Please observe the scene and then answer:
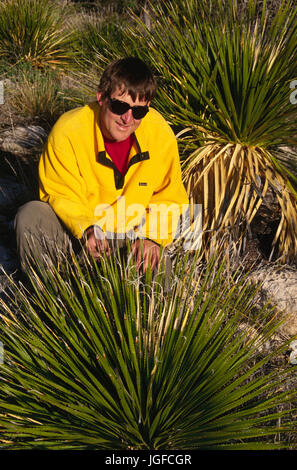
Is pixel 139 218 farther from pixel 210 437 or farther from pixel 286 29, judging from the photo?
pixel 286 29

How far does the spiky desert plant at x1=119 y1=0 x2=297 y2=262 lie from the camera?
11.4 feet

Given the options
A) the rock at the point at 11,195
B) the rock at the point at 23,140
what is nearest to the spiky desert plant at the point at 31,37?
the rock at the point at 23,140

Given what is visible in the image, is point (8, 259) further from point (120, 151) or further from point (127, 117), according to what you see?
point (127, 117)

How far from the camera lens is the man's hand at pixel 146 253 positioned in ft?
8.08

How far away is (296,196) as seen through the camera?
11.5 feet

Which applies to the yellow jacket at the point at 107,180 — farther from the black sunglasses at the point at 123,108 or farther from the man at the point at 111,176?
the black sunglasses at the point at 123,108

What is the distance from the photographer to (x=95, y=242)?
263cm

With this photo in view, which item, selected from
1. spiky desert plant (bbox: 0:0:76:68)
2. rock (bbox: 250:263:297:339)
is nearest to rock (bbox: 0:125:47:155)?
spiky desert plant (bbox: 0:0:76:68)

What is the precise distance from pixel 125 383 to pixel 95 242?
807 millimetres

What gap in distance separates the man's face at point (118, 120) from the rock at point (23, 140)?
199 centimetres

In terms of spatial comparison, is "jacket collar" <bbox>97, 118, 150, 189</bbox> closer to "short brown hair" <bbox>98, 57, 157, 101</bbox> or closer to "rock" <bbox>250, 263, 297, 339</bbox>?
"short brown hair" <bbox>98, 57, 157, 101</bbox>

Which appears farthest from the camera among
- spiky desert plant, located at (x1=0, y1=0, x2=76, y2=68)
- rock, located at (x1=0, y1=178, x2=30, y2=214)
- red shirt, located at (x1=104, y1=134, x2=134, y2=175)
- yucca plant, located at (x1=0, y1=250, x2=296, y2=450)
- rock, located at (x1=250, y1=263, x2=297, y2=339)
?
spiky desert plant, located at (x1=0, y1=0, x2=76, y2=68)

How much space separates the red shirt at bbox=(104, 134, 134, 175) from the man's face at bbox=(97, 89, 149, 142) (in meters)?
0.10
